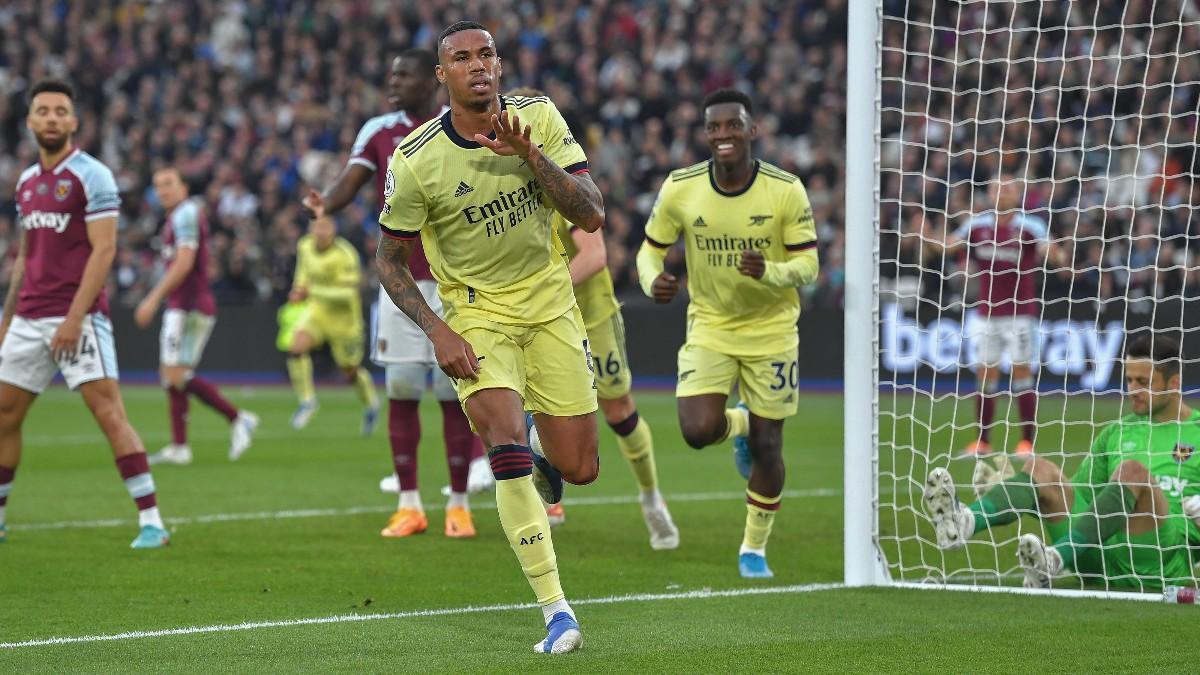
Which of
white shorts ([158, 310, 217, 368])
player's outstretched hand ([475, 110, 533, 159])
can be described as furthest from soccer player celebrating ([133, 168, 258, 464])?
player's outstretched hand ([475, 110, 533, 159])

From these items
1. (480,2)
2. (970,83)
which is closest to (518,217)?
(970,83)

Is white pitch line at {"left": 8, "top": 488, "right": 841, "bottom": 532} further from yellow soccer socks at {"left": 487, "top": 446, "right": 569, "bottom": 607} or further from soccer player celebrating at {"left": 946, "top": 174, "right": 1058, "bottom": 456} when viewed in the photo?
yellow soccer socks at {"left": 487, "top": 446, "right": 569, "bottom": 607}

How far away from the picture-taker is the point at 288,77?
2838 cm

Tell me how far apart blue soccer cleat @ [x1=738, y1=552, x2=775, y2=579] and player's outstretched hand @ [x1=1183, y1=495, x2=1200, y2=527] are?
1952 mm

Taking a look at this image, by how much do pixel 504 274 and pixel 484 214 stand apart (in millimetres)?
261

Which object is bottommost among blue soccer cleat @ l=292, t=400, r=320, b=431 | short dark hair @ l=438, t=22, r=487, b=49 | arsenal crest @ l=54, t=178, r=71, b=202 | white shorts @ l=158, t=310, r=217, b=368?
blue soccer cleat @ l=292, t=400, r=320, b=431

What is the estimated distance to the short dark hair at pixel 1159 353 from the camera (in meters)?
7.06

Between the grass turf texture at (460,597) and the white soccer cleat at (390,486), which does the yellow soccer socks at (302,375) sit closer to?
the grass turf texture at (460,597)

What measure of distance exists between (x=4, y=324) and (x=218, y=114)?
20798 millimetres

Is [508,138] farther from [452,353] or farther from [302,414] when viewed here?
[302,414]

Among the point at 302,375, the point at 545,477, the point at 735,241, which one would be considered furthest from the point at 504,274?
the point at 302,375

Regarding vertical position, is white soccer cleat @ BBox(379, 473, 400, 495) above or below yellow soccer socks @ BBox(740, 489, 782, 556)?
below

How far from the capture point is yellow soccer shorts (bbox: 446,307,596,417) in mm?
5879

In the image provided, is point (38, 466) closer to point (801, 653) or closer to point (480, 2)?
point (801, 653)
